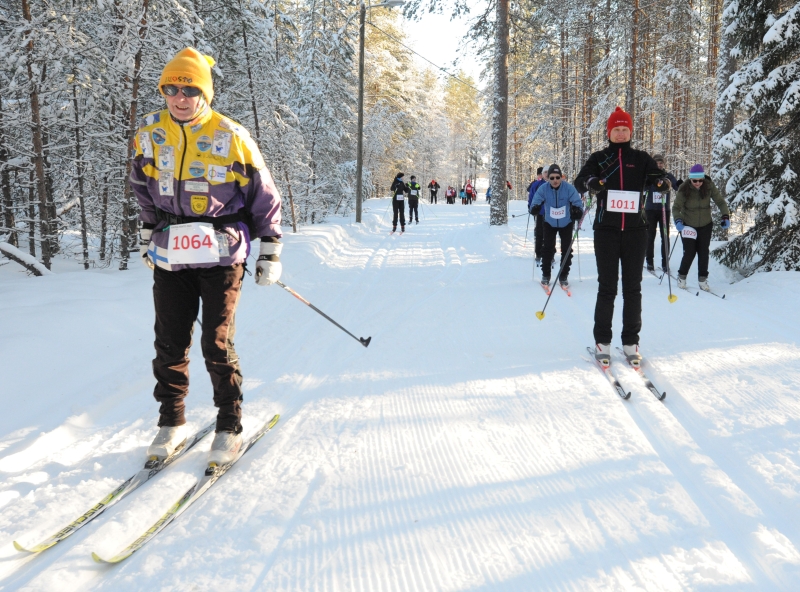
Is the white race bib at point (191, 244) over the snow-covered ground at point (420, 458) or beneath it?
over

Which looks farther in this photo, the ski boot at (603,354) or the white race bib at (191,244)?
the ski boot at (603,354)

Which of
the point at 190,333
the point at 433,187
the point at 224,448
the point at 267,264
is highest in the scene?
the point at 433,187

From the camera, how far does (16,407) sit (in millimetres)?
3676

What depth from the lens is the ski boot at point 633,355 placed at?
15.6 ft

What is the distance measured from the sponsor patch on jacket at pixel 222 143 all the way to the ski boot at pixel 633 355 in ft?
12.8

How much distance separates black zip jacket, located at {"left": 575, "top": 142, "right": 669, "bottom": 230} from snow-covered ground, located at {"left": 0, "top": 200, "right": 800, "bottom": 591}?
1344 mm

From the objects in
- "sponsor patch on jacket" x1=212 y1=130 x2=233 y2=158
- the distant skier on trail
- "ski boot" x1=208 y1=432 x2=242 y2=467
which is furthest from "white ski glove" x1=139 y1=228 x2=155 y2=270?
"ski boot" x1=208 y1=432 x2=242 y2=467

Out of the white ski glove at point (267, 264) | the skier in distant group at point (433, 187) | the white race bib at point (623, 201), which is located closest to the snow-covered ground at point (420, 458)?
the white ski glove at point (267, 264)

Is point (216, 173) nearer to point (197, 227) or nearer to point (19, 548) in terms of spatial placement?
point (197, 227)

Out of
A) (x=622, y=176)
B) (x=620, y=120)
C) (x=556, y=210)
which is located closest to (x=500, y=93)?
(x=556, y=210)

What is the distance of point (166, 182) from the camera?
2.97 meters

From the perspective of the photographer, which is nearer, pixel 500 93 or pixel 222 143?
pixel 222 143

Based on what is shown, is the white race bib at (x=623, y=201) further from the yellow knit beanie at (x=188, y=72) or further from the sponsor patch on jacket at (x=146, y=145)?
the sponsor patch on jacket at (x=146, y=145)

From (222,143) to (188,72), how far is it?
1.32 feet
